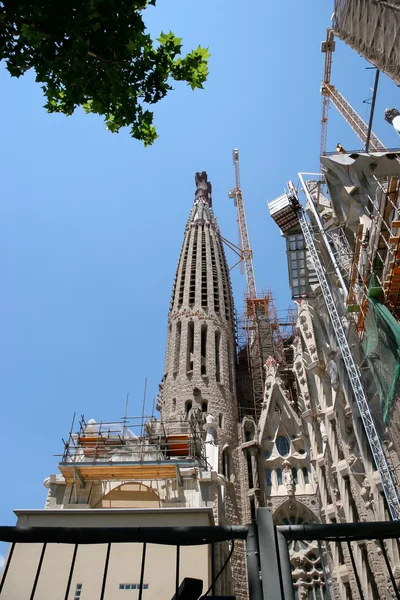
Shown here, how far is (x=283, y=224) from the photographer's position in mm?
30734

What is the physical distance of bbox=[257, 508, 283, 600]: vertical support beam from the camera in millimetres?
2571

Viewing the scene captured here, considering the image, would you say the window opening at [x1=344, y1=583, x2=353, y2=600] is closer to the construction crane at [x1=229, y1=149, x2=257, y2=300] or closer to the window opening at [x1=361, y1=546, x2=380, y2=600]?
the window opening at [x1=361, y1=546, x2=380, y2=600]

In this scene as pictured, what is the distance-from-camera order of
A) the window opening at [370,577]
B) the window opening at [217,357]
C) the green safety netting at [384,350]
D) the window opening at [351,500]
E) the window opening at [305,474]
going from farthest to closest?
the window opening at [217,357] → the window opening at [305,474] → the window opening at [351,500] → the window opening at [370,577] → the green safety netting at [384,350]

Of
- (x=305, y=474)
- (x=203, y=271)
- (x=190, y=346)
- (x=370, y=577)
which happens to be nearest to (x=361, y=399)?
(x=370, y=577)

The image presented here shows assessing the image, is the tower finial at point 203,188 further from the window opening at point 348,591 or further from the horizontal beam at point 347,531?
the horizontal beam at point 347,531

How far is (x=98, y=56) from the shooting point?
6.45 m

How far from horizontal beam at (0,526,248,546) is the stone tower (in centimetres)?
2130

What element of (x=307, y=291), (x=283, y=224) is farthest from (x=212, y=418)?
(x=283, y=224)

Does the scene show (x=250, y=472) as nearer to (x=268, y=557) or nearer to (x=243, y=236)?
(x=268, y=557)

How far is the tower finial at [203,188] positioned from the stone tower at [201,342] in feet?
27.0

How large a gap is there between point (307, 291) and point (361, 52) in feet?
47.3

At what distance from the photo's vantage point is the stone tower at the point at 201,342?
27438mm

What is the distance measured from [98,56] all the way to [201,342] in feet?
83.1

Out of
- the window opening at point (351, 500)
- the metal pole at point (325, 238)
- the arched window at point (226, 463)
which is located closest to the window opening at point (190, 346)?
the arched window at point (226, 463)
